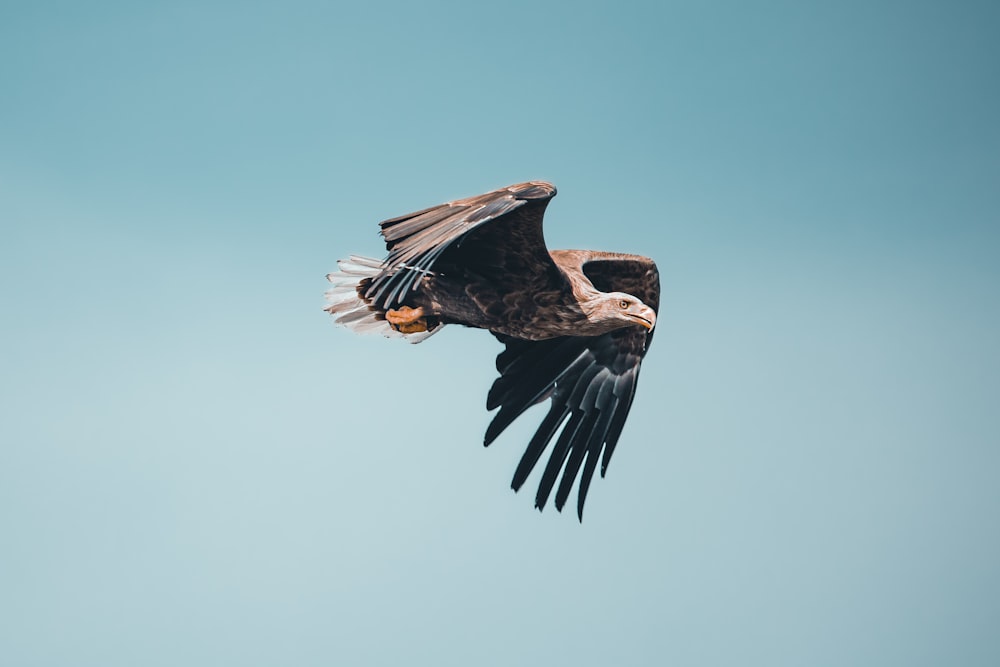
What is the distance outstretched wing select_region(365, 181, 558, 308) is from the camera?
326 inches

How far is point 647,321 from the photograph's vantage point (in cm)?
955

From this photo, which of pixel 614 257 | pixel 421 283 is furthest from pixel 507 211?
pixel 614 257

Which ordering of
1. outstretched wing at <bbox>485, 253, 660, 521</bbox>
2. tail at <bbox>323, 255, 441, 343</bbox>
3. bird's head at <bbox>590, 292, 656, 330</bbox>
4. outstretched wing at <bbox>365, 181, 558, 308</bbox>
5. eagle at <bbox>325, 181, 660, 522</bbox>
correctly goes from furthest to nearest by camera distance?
outstretched wing at <bbox>485, 253, 660, 521</bbox> → tail at <bbox>323, 255, 441, 343</bbox> → bird's head at <bbox>590, 292, 656, 330</bbox> → eagle at <bbox>325, 181, 660, 522</bbox> → outstretched wing at <bbox>365, 181, 558, 308</bbox>

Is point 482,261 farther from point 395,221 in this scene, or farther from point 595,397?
point 595,397

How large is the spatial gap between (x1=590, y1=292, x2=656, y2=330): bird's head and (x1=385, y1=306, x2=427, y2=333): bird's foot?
131cm

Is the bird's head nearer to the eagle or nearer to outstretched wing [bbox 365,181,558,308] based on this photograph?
the eagle

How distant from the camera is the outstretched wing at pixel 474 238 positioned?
8.27m

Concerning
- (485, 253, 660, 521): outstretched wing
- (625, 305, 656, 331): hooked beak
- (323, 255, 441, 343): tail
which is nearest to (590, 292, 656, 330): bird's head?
(625, 305, 656, 331): hooked beak

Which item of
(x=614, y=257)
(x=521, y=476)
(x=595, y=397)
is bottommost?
(x=521, y=476)

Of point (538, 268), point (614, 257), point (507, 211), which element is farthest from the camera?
point (614, 257)

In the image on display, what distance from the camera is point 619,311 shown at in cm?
943

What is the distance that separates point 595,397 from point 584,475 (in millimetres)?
655

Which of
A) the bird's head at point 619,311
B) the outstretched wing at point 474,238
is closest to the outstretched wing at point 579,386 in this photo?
Answer: the bird's head at point 619,311

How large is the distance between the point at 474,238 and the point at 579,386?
6.73 ft
